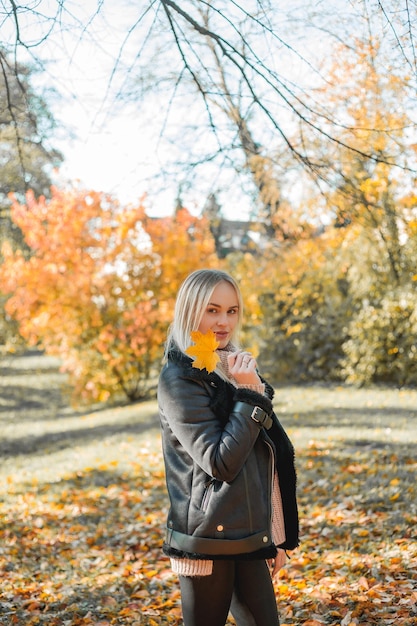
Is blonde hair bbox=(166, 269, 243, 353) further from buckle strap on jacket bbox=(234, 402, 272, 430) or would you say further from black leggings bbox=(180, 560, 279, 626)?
black leggings bbox=(180, 560, 279, 626)

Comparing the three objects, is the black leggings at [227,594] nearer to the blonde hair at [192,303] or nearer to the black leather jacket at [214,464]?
the black leather jacket at [214,464]

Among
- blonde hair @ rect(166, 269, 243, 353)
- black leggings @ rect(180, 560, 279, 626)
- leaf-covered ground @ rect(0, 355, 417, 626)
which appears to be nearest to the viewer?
black leggings @ rect(180, 560, 279, 626)

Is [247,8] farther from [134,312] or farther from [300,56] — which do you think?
[134,312]

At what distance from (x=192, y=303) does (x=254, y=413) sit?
46 centimetres

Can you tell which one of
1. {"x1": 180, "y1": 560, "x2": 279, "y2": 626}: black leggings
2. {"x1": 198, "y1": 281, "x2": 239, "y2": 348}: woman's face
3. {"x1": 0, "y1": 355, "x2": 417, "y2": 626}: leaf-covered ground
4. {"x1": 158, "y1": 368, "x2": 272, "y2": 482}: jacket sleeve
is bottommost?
{"x1": 0, "y1": 355, "x2": 417, "y2": 626}: leaf-covered ground

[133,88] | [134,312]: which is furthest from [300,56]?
[134,312]

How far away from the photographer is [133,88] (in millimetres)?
4488

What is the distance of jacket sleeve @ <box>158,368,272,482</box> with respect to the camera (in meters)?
2.08

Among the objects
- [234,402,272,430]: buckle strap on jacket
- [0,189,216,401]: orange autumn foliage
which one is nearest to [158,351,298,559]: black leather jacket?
[234,402,272,430]: buckle strap on jacket

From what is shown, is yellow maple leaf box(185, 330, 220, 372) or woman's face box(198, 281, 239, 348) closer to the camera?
yellow maple leaf box(185, 330, 220, 372)

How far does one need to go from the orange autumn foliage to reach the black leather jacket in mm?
10256

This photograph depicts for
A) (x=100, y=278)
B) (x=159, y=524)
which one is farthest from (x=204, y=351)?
(x=100, y=278)

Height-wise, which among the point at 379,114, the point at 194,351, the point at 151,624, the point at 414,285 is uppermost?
the point at 379,114

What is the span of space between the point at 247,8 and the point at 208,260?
9.91 meters
